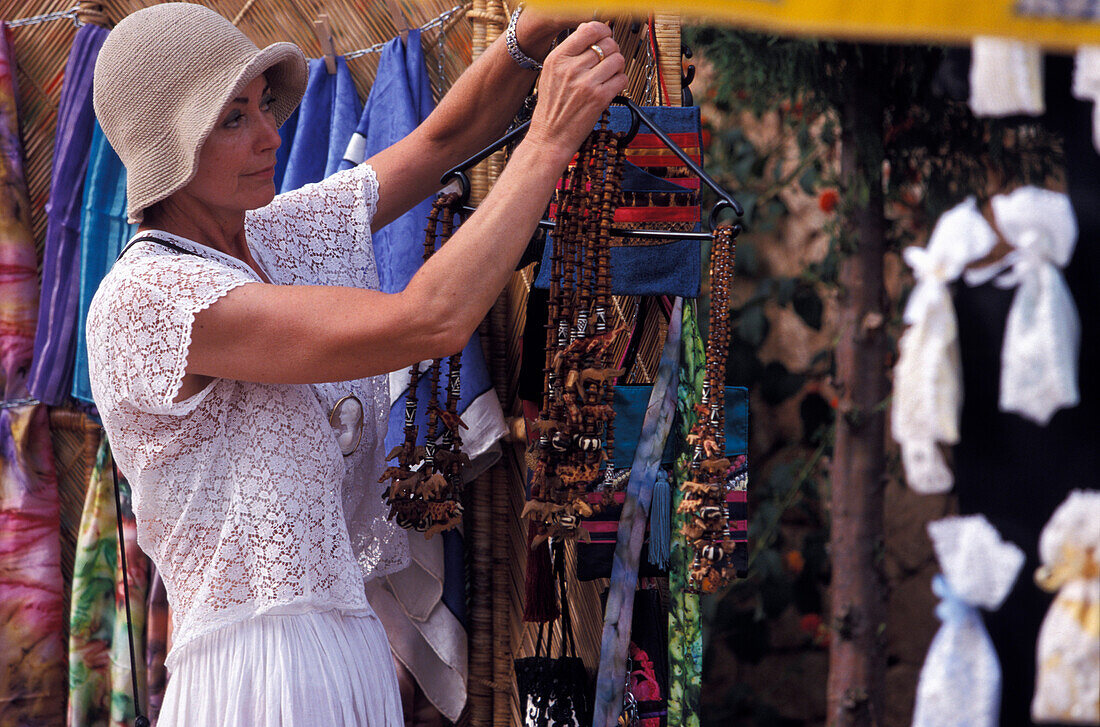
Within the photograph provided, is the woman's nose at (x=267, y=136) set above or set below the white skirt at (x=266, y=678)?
above

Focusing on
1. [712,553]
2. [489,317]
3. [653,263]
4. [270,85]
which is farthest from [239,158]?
[712,553]

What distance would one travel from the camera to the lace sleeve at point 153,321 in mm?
1278

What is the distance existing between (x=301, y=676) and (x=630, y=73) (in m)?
1.19

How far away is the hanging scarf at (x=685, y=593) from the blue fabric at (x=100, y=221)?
1291mm

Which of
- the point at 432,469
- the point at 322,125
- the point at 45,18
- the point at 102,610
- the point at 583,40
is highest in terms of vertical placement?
the point at 45,18

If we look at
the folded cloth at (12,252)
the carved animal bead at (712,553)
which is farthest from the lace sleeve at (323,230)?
the folded cloth at (12,252)

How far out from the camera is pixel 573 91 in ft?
4.18

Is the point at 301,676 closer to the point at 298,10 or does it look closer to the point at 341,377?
the point at 341,377

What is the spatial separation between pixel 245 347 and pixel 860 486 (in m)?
1.47

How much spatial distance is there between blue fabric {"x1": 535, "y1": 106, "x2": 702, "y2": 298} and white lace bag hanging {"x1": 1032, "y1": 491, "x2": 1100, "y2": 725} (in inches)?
33.1

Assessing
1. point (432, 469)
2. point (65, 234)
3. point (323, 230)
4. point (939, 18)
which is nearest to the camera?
point (939, 18)

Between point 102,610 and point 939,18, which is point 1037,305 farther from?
point 102,610

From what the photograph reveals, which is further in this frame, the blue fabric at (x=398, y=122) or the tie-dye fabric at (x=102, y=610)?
the tie-dye fabric at (x=102, y=610)

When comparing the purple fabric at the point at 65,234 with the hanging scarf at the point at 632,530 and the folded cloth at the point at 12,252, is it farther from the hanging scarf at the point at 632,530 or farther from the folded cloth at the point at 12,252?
the hanging scarf at the point at 632,530
